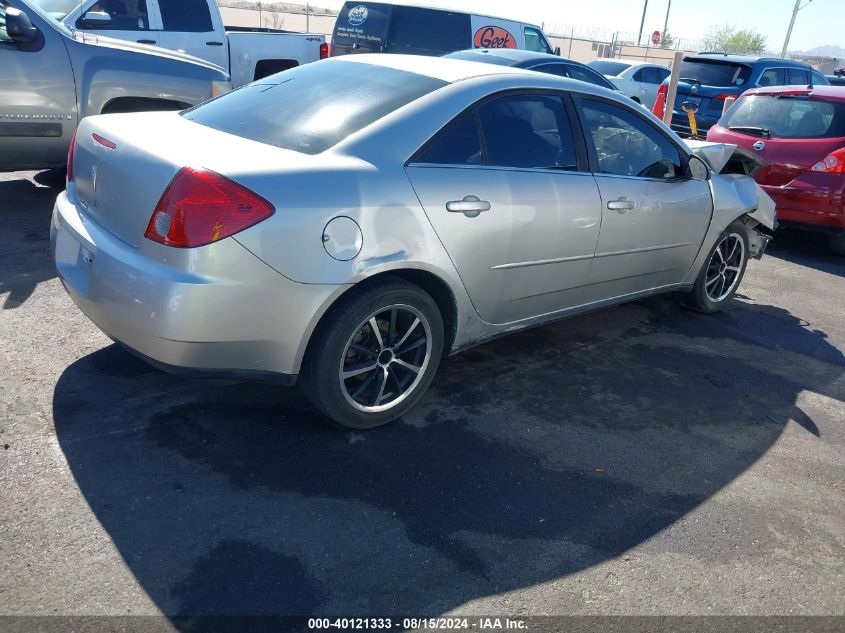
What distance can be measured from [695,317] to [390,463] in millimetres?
3328

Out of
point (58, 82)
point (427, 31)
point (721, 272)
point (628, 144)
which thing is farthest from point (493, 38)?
point (628, 144)

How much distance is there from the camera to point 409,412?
12.3 feet

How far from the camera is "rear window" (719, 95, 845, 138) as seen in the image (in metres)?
7.58

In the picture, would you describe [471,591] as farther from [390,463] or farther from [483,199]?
[483,199]

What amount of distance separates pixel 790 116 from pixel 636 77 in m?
9.80

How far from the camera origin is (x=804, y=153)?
24.6 ft

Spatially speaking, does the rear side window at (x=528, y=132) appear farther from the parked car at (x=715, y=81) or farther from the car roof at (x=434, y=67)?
the parked car at (x=715, y=81)

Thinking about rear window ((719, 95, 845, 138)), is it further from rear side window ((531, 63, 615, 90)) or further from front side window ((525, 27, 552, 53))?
front side window ((525, 27, 552, 53))

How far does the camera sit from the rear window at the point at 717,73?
1285 cm

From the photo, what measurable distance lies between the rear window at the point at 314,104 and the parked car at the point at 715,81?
10314 millimetres

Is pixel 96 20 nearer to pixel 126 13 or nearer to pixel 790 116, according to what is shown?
pixel 126 13

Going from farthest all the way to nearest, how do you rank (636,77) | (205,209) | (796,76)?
(636,77)
(796,76)
(205,209)

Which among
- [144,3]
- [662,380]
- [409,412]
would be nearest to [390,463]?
[409,412]

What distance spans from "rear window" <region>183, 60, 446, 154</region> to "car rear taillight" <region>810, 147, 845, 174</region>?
537 centimetres
